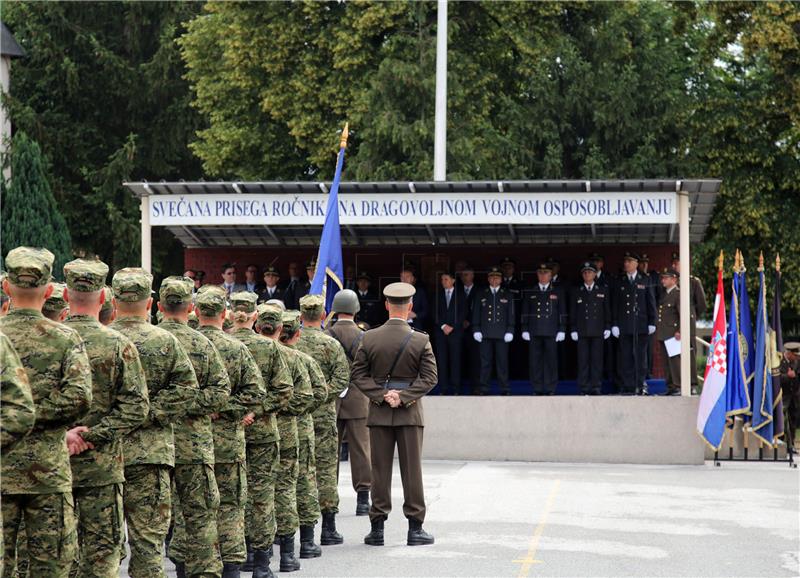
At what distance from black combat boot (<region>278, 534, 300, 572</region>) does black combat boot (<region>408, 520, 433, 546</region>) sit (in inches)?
59.9

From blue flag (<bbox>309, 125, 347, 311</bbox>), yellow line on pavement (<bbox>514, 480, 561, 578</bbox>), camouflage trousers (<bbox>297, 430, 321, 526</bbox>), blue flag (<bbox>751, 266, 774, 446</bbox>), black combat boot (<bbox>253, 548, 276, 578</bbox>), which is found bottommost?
yellow line on pavement (<bbox>514, 480, 561, 578</bbox>)

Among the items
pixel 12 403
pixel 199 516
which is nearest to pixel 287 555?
pixel 199 516

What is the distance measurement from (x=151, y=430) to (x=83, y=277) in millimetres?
1024

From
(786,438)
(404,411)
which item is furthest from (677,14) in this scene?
(404,411)

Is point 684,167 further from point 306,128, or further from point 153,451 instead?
point 153,451

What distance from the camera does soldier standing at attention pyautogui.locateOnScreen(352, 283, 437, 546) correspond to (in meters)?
11.1

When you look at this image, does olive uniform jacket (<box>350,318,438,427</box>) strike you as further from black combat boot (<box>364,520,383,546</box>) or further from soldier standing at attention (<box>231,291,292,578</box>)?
soldier standing at attention (<box>231,291,292,578</box>)

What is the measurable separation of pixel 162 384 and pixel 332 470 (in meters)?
3.76

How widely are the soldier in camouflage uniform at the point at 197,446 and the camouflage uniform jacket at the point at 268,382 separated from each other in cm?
105

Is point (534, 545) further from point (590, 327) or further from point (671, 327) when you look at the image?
point (671, 327)

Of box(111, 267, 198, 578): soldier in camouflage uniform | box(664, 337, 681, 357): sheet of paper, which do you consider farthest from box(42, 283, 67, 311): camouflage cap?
box(664, 337, 681, 357): sheet of paper

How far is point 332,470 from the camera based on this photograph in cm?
1127

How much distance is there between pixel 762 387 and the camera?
19.1 metres

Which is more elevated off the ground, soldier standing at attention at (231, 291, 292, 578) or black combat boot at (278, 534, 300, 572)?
soldier standing at attention at (231, 291, 292, 578)
